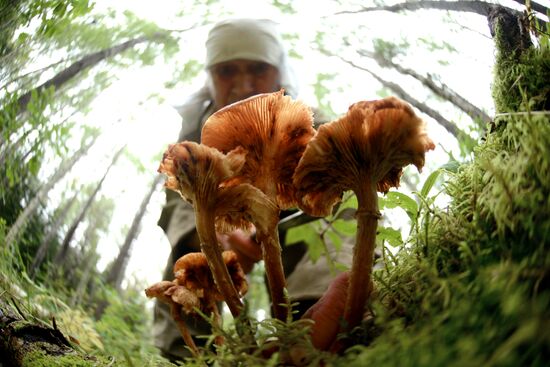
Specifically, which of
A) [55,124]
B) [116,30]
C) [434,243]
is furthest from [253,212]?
[116,30]

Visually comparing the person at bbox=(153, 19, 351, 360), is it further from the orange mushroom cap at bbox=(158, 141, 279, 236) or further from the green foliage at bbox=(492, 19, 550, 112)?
the green foliage at bbox=(492, 19, 550, 112)

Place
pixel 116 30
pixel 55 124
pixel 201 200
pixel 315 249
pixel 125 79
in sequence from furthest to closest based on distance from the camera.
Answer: pixel 125 79
pixel 116 30
pixel 55 124
pixel 315 249
pixel 201 200

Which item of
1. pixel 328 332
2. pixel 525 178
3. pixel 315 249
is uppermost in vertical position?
pixel 525 178

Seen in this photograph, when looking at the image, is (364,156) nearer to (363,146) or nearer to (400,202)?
(363,146)

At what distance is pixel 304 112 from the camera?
1.21m

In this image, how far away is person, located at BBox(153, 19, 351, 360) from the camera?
2.82 m

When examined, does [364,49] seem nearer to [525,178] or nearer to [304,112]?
[304,112]

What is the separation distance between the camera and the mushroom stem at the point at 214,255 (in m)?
1.10

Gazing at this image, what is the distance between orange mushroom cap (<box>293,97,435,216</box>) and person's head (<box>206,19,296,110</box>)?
7.50 ft

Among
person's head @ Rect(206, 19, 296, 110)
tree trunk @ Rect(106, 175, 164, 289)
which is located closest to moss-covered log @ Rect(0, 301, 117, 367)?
person's head @ Rect(206, 19, 296, 110)

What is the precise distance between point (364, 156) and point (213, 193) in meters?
0.44

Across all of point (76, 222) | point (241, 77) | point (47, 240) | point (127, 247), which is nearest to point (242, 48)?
point (241, 77)

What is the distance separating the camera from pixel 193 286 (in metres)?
1.39

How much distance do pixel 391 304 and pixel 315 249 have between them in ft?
2.41
